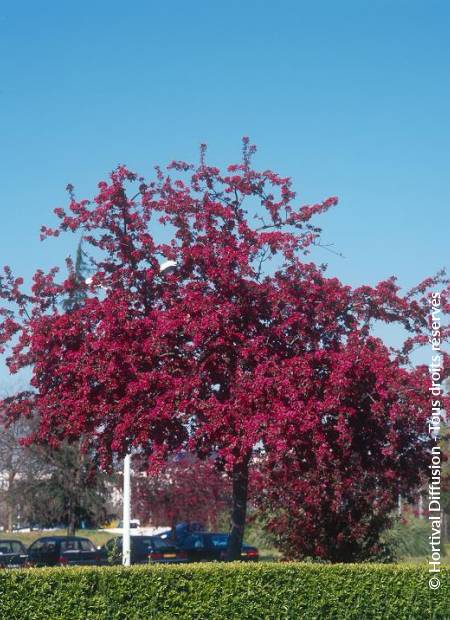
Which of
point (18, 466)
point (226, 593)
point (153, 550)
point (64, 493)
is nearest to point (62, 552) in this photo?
point (153, 550)

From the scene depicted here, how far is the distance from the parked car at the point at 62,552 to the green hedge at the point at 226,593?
1455 cm

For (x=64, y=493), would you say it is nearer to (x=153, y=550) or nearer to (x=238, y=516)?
(x=153, y=550)

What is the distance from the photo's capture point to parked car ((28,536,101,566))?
25703mm

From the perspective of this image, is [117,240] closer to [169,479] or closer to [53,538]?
[53,538]

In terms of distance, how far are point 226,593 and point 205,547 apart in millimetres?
18726

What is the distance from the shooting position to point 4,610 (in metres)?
9.72

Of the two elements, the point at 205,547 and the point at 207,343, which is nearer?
A: the point at 207,343

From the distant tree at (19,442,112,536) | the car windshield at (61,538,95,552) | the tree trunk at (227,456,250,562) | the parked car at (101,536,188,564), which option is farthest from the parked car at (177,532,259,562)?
the tree trunk at (227,456,250,562)

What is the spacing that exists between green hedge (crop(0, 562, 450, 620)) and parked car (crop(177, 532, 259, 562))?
1631cm

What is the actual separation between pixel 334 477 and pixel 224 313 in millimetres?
3794

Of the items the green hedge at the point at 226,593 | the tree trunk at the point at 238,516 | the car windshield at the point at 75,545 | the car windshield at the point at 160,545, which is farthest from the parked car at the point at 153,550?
the green hedge at the point at 226,593

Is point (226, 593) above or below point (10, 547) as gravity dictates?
above

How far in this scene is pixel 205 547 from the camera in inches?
1151

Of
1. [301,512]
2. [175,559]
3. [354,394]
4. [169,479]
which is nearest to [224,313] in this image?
[354,394]
